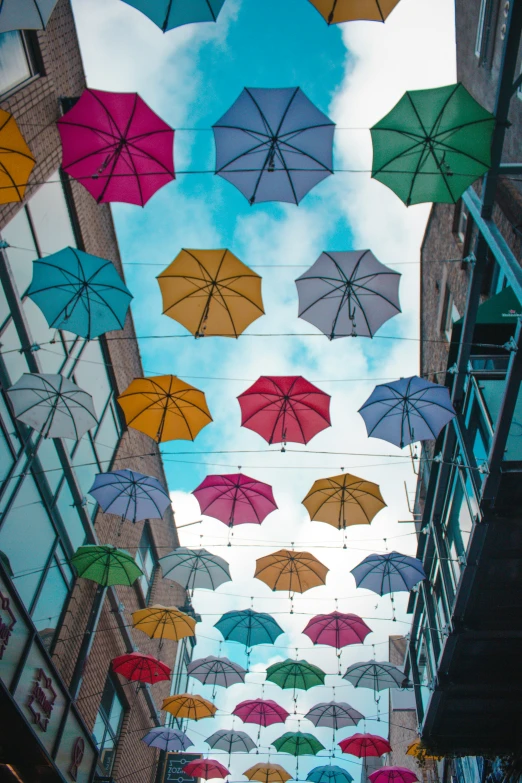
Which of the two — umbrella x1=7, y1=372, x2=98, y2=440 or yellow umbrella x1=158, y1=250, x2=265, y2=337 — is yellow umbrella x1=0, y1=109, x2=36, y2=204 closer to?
yellow umbrella x1=158, y1=250, x2=265, y2=337

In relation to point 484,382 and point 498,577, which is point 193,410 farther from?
point 498,577

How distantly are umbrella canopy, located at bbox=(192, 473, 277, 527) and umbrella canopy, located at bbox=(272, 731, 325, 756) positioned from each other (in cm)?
948

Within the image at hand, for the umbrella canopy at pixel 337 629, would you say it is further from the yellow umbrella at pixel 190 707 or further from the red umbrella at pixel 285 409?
the red umbrella at pixel 285 409

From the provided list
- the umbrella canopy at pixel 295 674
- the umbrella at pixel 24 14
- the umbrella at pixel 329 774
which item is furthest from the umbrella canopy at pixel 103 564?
the umbrella at pixel 329 774

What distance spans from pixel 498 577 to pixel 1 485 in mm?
9329

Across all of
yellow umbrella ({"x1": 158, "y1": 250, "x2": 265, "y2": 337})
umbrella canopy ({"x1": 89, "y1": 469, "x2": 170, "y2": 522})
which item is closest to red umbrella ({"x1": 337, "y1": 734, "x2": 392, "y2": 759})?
umbrella canopy ({"x1": 89, "y1": 469, "x2": 170, "y2": 522})

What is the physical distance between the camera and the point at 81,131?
8.77m

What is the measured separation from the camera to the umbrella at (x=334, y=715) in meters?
18.2

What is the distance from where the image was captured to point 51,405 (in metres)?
10.4

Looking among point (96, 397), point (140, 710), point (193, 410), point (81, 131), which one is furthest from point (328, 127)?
point (140, 710)

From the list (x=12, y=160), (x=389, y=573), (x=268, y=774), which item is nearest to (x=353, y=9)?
(x=12, y=160)

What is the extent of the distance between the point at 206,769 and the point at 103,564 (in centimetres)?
969

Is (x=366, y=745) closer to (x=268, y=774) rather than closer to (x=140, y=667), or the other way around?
(x=268, y=774)

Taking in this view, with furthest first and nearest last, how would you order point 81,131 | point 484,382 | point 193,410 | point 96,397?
point 96,397 → point 193,410 → point 484,382 → point 81,131
